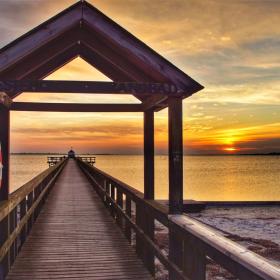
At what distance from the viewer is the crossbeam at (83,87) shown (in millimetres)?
5551

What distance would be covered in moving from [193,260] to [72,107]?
5.85 m

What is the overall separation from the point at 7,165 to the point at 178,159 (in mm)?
3171

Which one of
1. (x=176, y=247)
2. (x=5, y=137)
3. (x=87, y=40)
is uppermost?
(x=87, y=40)

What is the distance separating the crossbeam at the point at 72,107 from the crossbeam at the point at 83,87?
2521mm

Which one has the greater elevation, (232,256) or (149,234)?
(232,256)

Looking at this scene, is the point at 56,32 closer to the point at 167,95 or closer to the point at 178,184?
the point at 167,95

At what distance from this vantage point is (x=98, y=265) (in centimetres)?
636

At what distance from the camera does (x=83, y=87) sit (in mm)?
5762

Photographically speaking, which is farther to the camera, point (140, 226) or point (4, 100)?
point (140, 226)

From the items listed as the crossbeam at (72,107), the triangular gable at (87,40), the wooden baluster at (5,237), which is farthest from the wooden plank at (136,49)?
the wooden baluster at (5,237)

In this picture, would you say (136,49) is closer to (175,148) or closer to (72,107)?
(175,148)

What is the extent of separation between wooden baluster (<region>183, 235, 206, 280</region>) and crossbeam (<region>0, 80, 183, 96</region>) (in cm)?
231

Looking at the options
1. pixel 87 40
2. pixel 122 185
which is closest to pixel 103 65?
pixel 87 40

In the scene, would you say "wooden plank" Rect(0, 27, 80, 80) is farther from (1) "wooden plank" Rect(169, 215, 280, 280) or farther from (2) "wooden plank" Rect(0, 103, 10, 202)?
(1) "wooden plank" Rect(169, 215, 280, 280)
